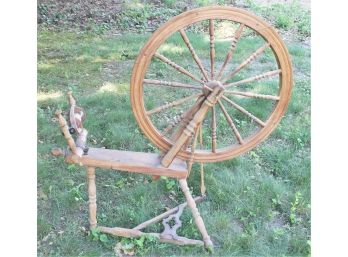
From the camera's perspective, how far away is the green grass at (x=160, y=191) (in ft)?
8.52

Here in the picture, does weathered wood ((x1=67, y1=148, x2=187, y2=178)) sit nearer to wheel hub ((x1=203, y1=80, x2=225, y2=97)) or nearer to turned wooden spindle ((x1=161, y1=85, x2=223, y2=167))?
turned wooden spindle ((x1=161, y1=85, x2=223, y2=167))

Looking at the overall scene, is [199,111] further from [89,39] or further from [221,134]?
[89,39]

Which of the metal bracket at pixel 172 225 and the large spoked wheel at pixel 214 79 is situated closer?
A: the large spoked wheel at pixel 214 79

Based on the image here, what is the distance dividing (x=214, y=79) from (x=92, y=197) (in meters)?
0.89

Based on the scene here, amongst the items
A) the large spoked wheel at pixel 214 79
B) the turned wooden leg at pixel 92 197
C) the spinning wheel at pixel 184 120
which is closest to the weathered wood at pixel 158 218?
the spinning wheel at pixel 184 120

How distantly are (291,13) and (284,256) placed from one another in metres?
4.12

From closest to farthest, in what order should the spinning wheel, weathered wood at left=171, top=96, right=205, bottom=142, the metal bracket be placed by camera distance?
the spinning wheel → weathered wood at left=171, top=96, right=205, bottom=142 → the metal bracket

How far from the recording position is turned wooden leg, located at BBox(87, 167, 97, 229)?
2.47 meters

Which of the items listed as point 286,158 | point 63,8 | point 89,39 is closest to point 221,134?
point 286,158

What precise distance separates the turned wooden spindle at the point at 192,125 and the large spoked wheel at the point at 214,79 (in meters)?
0.05

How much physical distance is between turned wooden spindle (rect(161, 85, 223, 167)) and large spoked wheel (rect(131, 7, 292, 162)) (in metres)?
0.05

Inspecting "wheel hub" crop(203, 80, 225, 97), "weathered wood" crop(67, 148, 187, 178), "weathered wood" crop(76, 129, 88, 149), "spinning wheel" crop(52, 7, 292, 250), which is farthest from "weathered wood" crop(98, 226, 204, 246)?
"wheel hub" crop(203, 80, 225, 97)

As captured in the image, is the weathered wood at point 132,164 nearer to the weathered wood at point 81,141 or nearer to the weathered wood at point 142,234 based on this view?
the weathered wood at point 81,141

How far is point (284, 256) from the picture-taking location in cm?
252
